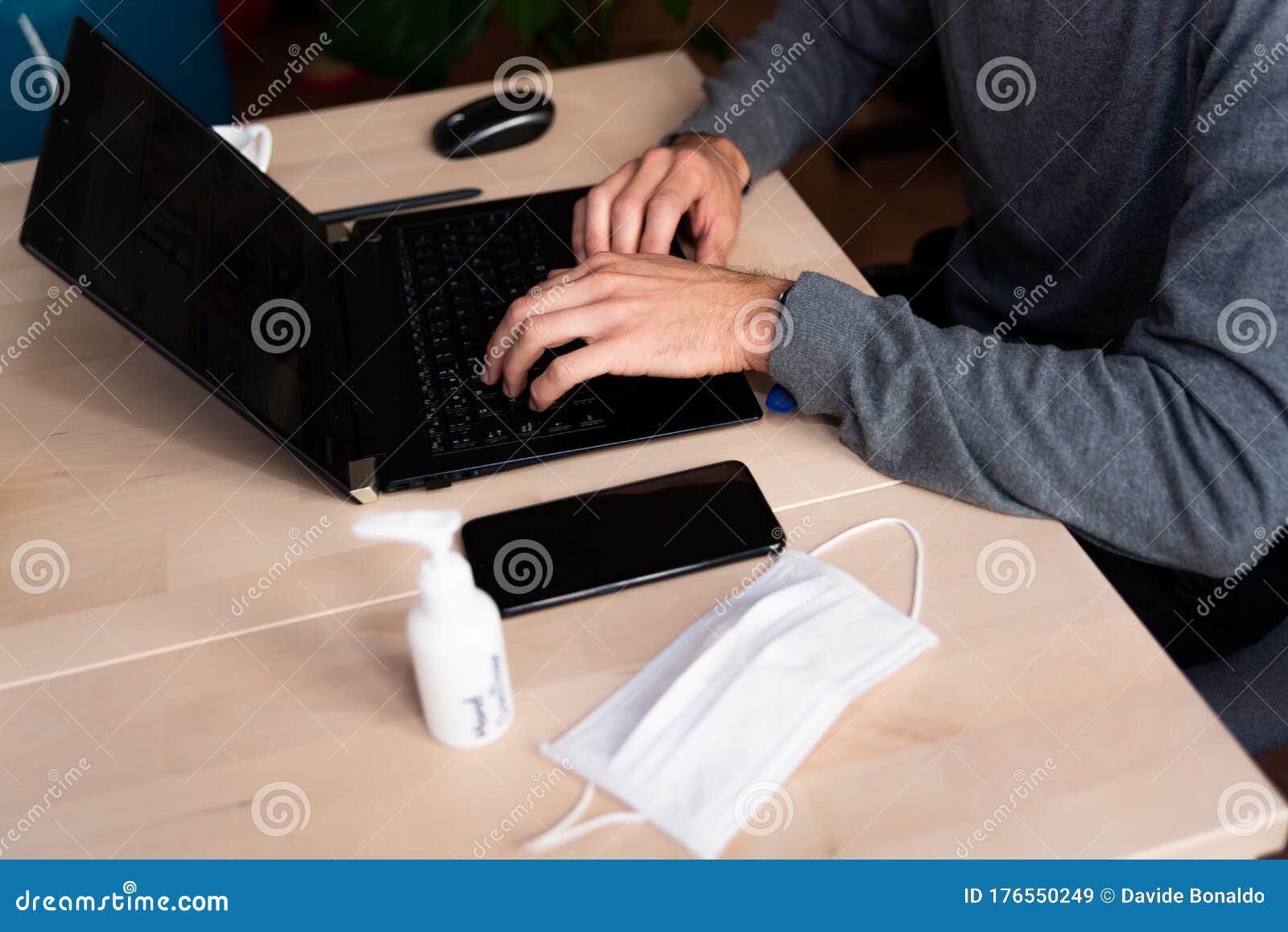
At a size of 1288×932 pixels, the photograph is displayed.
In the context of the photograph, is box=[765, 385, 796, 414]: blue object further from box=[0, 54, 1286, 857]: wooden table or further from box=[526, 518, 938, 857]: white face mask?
box=[526, 518, 938, 857]: white face mask

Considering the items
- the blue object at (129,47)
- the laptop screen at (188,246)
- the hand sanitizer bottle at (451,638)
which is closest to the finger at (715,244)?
the laptop screen at (188,246)

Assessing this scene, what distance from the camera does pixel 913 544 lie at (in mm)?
793

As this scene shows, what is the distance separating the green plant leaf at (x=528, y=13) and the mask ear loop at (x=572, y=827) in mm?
1784

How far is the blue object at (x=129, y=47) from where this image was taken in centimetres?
179

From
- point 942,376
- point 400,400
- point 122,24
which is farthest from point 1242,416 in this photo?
point 122,24

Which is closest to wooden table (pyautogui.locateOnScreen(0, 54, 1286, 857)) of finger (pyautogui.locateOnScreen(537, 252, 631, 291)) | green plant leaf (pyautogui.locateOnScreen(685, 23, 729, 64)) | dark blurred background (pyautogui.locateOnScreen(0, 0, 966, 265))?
finger (pyautogui.locateOnScreen(537, 252, 631, 291))

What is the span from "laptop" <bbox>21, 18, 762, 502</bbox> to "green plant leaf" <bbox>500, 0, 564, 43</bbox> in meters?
1.17

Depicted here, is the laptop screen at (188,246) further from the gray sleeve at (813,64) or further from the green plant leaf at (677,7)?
the green plant leaf at (677,7)

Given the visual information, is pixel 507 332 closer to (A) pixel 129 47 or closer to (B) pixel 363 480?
(B) pixel 363 480

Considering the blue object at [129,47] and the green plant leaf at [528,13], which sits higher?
the green plant leaf at [528,13]

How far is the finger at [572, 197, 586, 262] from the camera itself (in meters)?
1.05

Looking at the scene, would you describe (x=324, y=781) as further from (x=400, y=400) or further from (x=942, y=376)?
(x=942, y=376)

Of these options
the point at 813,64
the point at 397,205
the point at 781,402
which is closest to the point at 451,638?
the point at 781,402

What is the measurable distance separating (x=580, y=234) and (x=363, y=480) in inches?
13.8
